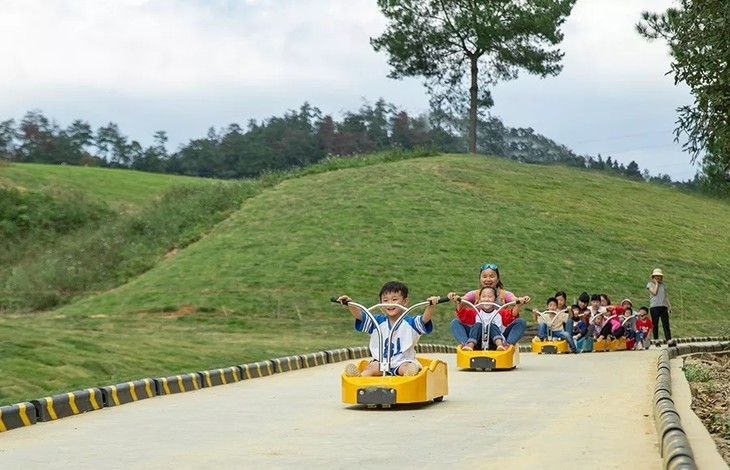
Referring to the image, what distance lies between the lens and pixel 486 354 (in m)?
18.3

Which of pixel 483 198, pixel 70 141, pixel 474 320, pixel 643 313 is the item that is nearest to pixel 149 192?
pixel 483 198

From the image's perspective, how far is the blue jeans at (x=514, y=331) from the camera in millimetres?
18891

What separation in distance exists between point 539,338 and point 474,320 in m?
7.13

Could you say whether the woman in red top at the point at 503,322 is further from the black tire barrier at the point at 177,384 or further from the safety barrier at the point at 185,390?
the black tire barrier at the point at 177,384

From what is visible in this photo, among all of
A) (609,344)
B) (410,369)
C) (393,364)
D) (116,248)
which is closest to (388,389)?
(410,369)

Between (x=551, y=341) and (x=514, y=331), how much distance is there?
21.7ft

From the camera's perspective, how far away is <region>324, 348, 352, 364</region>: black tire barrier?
70.3 ft

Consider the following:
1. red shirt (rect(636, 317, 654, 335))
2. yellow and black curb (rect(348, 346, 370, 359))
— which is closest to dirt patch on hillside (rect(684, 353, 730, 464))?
red shirt (rect(636, 317, 654, 335))

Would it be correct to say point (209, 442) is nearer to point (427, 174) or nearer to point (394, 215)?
point (394, 215)

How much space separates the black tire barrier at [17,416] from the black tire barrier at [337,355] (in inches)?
398

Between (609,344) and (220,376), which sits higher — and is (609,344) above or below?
below

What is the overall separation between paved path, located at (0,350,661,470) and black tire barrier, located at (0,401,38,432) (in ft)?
0.40

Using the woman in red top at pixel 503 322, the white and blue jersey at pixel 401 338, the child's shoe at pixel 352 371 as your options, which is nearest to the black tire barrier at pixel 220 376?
the white and blue jersey at pixel 401 338

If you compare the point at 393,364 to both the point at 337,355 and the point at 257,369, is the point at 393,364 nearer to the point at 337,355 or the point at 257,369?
the point at 257,369
